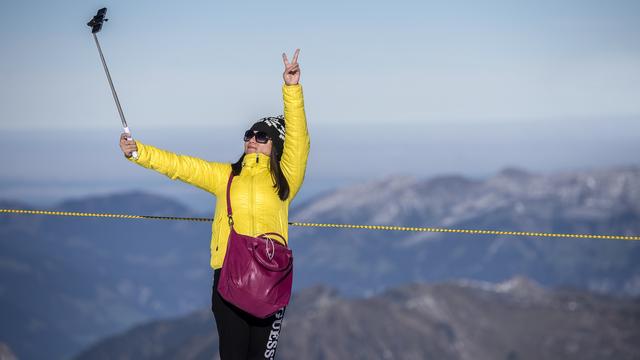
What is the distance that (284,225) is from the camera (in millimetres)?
8688

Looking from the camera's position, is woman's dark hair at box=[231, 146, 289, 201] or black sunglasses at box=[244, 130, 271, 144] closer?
woman's dark hair at box=[231, 146, 289, 201]

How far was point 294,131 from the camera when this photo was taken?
341 inches

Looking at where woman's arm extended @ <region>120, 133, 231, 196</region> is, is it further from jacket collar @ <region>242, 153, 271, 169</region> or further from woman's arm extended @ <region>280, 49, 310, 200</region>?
woman's arm extended @ <region>280, 49, 310, 200</region>

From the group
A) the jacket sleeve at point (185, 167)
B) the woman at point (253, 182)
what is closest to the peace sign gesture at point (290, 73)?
the woman at point (253, 182)

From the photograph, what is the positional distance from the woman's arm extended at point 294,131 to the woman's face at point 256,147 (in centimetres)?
15

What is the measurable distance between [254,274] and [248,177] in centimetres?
91

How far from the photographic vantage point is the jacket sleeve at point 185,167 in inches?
338

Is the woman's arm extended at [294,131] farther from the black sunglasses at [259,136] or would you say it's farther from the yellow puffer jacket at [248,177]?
the black sunglasses at [259,136]

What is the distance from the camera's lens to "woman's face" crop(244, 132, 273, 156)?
880cm

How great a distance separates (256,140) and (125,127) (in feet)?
3.82

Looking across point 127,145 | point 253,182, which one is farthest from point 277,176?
point 127,145

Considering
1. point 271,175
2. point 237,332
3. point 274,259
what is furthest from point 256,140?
point 237,332

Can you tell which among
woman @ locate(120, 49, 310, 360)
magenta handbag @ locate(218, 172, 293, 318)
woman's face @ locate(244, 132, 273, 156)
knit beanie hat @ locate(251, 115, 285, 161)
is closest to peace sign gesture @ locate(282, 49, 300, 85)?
woman @ locate(120, 49, 310, 360)

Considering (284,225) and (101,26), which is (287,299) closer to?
(284,225)
